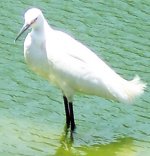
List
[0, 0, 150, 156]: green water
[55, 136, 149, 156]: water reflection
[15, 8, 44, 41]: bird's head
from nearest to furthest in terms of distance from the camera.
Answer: [15, 8, 44, 41]: bird's head
[55, 136, 149, 156]: water reflection
[0, 0, 150, 156]: green water

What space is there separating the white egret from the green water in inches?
18.3

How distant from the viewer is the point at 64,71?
9.22 metres

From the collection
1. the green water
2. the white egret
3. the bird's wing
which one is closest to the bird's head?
the white egret

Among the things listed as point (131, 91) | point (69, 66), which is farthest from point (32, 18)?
point (131, 91)

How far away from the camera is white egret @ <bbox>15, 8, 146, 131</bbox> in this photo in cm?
920

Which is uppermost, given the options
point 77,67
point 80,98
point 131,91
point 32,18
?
point 32,18

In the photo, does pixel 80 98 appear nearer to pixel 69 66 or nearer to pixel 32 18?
pixel 69 66

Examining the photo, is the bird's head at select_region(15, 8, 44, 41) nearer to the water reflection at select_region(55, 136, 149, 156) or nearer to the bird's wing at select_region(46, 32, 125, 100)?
the bird's wing at select_region(46, 32, 125, 100)

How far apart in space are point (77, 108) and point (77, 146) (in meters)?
0.80

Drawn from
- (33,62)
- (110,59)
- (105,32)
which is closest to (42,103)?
(33,62)

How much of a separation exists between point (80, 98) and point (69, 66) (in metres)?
1.15

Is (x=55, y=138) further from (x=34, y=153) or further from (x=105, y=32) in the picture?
(x=105, y=32)

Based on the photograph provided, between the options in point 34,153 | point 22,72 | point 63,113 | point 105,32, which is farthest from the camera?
point 105,32

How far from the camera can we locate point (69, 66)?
9.21m
